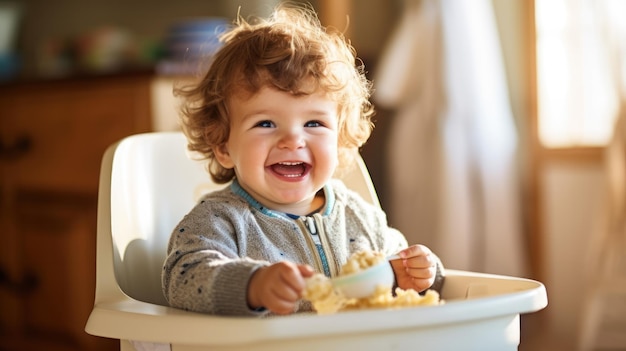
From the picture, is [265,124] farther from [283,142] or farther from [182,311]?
[182,311]

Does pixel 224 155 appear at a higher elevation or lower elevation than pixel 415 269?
higher

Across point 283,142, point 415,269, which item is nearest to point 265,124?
point 283,142

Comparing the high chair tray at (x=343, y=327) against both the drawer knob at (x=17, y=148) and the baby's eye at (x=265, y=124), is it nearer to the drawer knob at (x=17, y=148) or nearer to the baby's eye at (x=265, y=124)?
the baby's eye at (x=265, y=124)

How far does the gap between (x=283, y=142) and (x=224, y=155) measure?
133 mm

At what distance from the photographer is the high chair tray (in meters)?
0.75

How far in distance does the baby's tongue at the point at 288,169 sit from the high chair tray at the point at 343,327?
0.24 meters

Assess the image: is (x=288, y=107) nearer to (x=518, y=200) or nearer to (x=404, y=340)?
(x=404, y=340)

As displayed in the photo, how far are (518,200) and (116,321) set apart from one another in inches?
66.5

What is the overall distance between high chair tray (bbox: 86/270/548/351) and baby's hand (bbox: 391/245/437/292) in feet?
0.41

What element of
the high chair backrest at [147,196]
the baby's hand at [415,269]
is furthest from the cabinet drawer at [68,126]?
the baby's hand at [415,269]

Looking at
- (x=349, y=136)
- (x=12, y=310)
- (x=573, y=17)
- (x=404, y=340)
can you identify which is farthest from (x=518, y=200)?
(x=404, y=340)

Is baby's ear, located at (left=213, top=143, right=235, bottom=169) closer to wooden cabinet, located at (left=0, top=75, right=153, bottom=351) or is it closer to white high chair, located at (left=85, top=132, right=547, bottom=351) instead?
white high chair, located at (left=85, top=132, right=547, bottom=351)

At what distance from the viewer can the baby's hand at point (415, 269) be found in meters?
1.00

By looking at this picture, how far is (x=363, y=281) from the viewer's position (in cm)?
86
